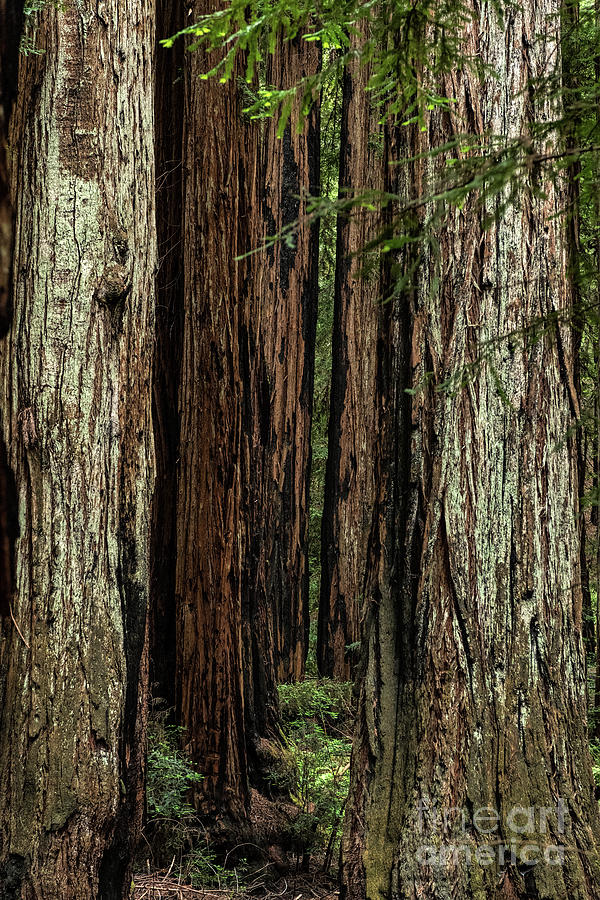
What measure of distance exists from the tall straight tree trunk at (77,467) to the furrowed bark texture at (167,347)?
64.5 inches

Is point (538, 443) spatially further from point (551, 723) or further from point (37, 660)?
point (37, 660)

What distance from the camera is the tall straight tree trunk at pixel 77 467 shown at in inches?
127

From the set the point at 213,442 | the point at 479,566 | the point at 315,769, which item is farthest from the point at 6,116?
the point at 315,769

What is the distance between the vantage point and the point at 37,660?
3268 mm

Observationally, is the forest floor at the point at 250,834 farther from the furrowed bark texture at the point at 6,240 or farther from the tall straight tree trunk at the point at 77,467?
the furrowed bark texture at the point at 6,240

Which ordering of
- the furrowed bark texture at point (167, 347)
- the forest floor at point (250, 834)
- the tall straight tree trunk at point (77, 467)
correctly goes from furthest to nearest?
the furrowed bark texture at point (167, 347), the forest floor at point (250, 834), the tall straight tree trunk at point (77, 467)

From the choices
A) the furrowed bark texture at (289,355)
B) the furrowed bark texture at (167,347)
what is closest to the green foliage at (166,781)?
the furrowed bark texture at (167,347)

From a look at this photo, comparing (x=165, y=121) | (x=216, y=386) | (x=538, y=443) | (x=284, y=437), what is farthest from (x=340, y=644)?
(x=538, y=443)

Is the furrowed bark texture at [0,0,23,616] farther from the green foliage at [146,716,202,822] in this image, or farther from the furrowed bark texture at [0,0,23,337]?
the green foliage at [146,716,202,822]

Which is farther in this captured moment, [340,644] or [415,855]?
[340,644]

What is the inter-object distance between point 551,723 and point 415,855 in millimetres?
742

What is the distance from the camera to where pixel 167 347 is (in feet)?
18.1

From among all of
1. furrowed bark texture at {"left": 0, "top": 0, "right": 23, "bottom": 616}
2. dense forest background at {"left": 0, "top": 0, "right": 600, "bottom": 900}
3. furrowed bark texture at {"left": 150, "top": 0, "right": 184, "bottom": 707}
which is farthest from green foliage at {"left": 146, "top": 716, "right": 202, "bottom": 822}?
furrowed bark texture at {"left": 0, "top": 0, "right": 23, "bottom": 616}

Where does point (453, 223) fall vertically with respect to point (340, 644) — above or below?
above
